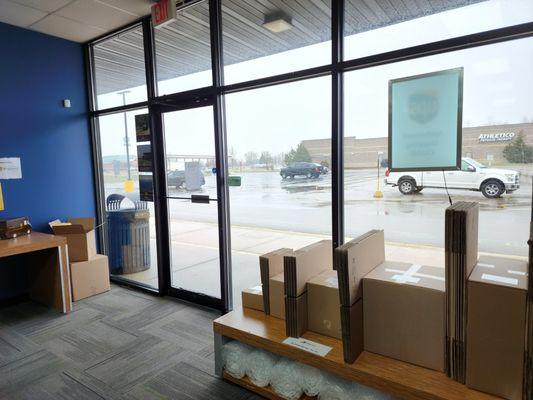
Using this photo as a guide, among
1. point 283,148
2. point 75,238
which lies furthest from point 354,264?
point 75,238

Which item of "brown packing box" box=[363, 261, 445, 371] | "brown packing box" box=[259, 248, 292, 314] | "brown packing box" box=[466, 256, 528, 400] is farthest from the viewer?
"brown packing box" box=[259, 248, 292, 314]

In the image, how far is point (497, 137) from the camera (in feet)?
6.25

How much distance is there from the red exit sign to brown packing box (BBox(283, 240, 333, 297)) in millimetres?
2137

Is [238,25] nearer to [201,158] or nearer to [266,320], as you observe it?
[201,158]

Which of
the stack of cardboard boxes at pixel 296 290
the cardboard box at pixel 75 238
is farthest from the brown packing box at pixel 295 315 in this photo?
the cardboard box at pixel 75 238

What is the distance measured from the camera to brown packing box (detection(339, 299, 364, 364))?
5.20ft

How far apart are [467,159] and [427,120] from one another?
0.31 meters

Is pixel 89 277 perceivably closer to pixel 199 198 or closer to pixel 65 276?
pixel 65 276

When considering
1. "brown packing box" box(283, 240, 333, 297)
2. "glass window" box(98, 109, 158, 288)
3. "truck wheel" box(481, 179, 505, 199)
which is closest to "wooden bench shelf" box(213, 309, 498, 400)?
"brown packing box" box(283, 240, 333, 297)

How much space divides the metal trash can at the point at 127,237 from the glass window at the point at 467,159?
2602mm

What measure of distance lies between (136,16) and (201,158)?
1.46 m

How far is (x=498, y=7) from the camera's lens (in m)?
1.82

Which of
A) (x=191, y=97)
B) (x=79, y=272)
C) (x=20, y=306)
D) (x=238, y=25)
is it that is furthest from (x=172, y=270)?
(x=238, y=25)

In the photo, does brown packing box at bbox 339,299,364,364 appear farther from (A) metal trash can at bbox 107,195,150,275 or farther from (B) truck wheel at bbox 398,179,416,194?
(A) metal trash can at bbox 107,195,150,275
